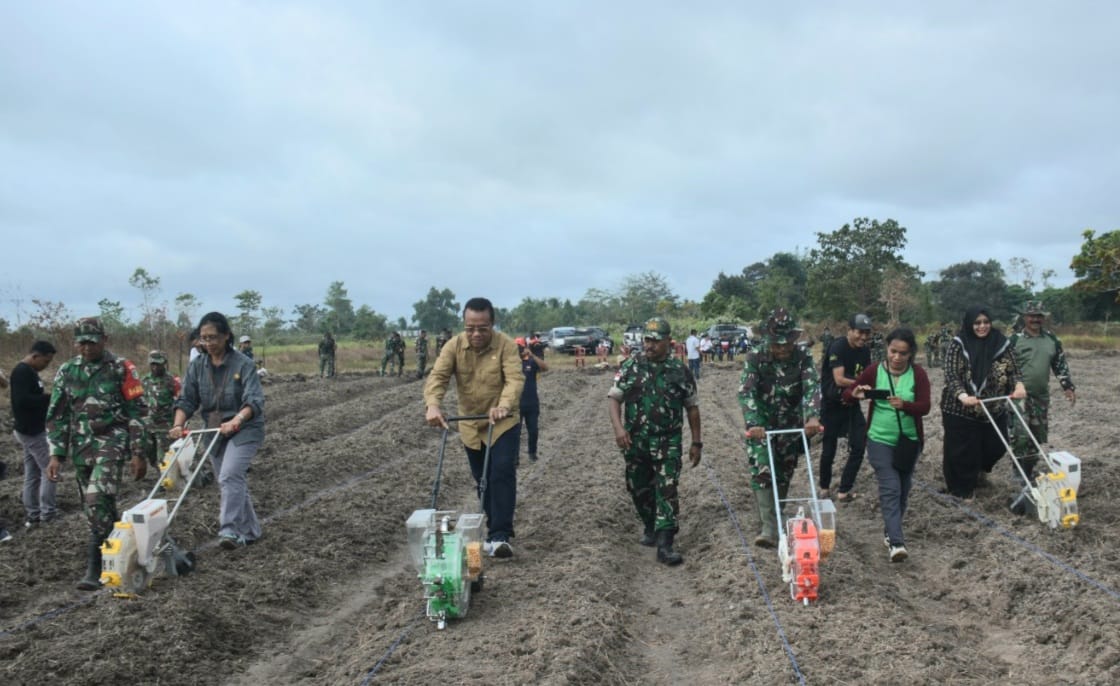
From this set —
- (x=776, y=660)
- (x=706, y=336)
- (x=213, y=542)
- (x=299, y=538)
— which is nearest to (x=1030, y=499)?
(x=776, y=660)

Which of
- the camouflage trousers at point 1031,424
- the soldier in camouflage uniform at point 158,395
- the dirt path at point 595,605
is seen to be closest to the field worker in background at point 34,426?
the dirt path at point 595,605

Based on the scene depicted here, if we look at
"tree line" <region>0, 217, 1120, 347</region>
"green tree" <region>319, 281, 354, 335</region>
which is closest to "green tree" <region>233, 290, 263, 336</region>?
"tree line" <region>0, 217, 1120, 347</region>

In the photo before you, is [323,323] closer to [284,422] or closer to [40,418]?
[284,422]

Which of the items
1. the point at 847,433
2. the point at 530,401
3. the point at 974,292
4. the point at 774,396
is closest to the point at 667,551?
the point at 774,396

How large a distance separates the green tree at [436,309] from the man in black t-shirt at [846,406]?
7841 cm

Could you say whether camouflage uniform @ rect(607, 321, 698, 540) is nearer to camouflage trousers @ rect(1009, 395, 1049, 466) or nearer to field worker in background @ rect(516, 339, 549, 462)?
field worker in background @ rect(516, 339, 549, 462)

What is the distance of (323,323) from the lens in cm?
6594

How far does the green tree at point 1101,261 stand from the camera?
3081 cm

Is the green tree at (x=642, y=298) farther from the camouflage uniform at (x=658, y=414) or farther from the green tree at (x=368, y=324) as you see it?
the camouflage uniform at (x=658, y=414)

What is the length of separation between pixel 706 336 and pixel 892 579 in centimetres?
2853

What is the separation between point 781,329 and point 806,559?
5.94ft

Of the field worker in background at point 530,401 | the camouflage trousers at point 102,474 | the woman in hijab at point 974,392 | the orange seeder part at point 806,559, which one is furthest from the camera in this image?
the field worker in background at point 530,401

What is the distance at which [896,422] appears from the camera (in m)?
5.91

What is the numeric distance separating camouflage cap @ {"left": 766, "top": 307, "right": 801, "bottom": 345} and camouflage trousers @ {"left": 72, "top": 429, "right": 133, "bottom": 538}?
15.8 feet
